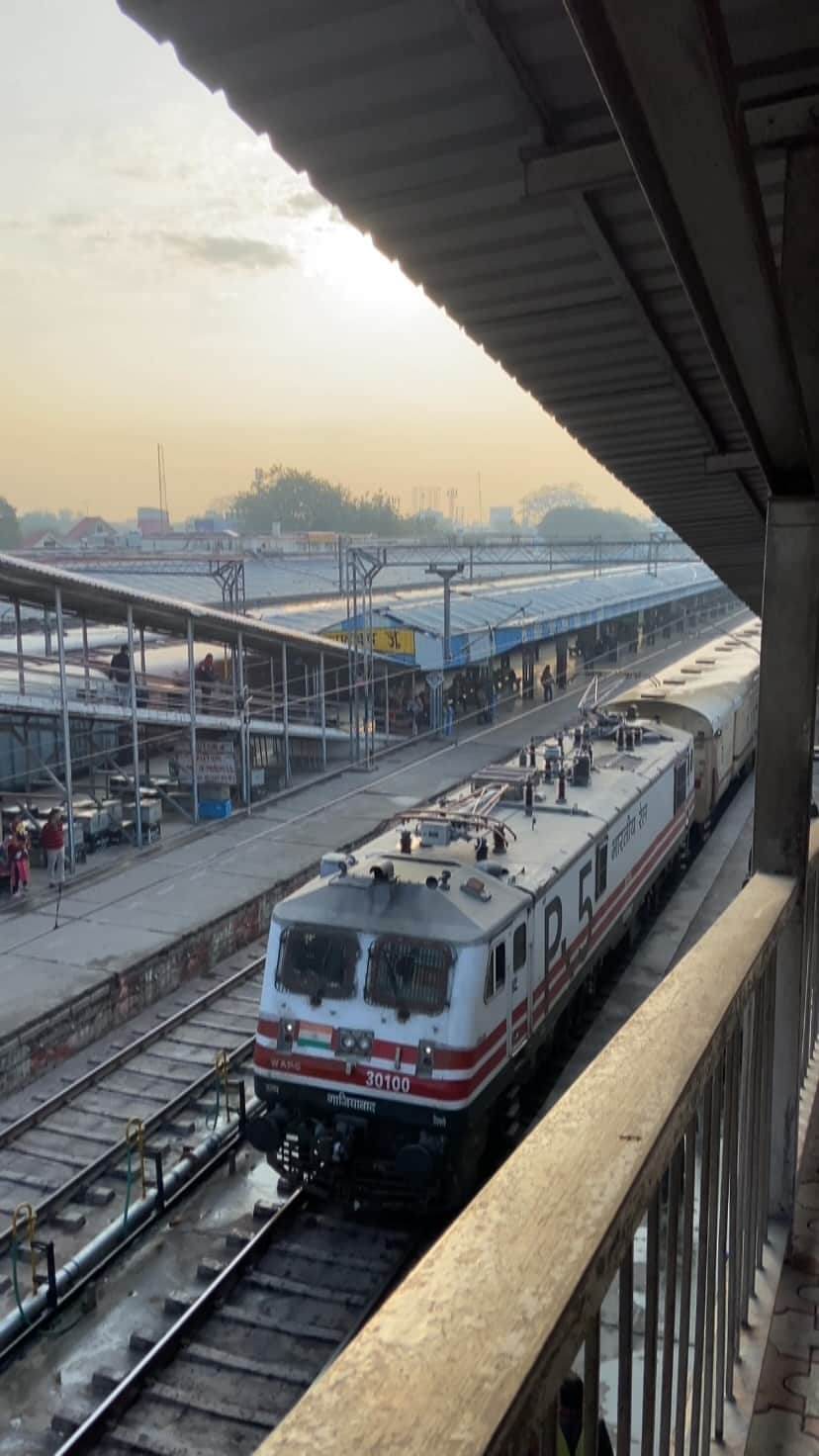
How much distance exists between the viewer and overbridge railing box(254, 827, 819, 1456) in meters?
1.17

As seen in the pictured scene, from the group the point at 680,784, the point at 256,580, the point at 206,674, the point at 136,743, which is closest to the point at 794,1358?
the point at 680,784

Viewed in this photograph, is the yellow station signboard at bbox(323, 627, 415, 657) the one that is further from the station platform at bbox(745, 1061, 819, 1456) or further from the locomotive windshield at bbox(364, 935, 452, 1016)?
the station platform at bbox(745, 1061, 819, 1456)

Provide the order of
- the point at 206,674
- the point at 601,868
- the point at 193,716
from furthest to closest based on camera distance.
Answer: the point at 206,674 → the point at 193,716 → the point at 601,868

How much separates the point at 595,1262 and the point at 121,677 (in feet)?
87.1

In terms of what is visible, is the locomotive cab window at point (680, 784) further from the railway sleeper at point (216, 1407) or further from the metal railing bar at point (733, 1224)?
the metal railing bar at point (733, 1224)

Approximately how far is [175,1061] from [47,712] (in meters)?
9.82

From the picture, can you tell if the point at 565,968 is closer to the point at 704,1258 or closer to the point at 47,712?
the point at 704,1258

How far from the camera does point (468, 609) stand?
3766 centimetres

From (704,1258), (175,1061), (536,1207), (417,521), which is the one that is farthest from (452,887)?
(417,521)

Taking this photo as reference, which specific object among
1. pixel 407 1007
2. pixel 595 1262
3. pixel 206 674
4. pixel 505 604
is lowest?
pixel 407 1007

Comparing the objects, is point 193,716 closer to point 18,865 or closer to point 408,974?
point 18,865

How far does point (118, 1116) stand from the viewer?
12289 mm

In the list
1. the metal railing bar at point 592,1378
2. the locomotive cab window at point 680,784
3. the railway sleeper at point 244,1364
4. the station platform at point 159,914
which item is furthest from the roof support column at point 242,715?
the metal railing bar at point 592,1378

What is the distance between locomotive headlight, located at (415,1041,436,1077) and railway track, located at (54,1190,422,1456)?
1.58 m
